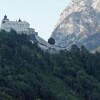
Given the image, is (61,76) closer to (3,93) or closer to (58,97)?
(58,97)

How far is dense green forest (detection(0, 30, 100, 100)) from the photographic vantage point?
116 metres

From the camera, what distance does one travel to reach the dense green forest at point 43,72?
11600 centimetres

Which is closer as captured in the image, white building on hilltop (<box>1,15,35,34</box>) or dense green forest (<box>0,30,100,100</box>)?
dense green forest (<box>0,30,100,100</box>)

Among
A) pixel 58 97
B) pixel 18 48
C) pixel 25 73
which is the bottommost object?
pixel 58 97

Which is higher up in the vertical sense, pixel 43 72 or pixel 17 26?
pixel 17 26

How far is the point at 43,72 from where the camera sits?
133125mm

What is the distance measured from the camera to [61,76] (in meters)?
134

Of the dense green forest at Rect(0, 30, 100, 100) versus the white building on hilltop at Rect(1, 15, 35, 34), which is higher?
the white building on hilltop at Rect(1, 15, 35, 34)

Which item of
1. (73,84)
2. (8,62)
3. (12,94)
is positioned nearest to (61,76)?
(73,84)

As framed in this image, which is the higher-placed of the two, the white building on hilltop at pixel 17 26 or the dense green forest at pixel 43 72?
the white building on hilltop at pixel 17 26

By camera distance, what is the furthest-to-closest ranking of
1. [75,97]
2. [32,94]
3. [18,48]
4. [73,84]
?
[18,48] < [73,84] < [75,97] < [32,94]

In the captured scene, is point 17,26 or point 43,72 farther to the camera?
point 17,26

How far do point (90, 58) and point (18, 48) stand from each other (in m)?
22.9

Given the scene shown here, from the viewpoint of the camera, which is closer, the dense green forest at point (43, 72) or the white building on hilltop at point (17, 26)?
the dense green forest at point (43, 72)
